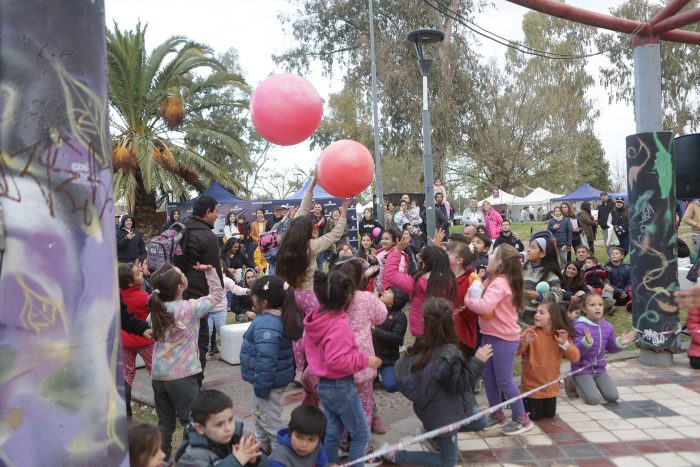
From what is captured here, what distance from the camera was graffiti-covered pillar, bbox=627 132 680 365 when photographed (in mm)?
5852

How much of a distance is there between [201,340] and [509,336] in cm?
281

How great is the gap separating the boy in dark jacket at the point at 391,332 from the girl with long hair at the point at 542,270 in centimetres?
260

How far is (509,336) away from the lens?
442 centimetres

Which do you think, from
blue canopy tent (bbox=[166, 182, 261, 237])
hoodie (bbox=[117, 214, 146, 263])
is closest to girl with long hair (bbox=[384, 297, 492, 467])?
hoodie (bbox=[117, 214, 146, 263])

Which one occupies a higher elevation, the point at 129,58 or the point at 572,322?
the point at 129,58

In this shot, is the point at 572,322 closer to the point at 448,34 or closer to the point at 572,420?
the point at 572,420

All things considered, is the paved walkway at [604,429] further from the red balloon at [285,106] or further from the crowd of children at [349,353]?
the red balloon at [285,106]

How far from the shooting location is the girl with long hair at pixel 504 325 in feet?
14.4

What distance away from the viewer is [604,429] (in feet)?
14.3

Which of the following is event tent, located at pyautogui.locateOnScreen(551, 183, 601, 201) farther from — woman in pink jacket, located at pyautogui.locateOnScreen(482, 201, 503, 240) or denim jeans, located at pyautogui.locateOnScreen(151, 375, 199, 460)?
denim jeans, located at pyautogui.locateOnScreen(151, 375, 199, 460)

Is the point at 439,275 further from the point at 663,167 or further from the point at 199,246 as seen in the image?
the point at 663,167

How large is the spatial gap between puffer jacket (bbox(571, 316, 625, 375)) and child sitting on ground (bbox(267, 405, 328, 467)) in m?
2.89

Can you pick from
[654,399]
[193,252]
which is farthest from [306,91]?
[654,399]

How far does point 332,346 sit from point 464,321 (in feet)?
5.46
